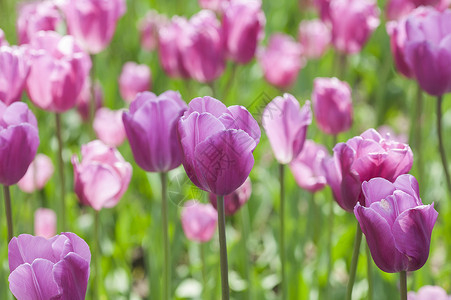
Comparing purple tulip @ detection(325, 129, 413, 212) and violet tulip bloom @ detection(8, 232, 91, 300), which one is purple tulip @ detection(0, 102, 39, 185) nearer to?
violet tulip bloom @ detection(8, 232, 91, 300)

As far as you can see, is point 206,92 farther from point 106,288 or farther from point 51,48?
point 51,48

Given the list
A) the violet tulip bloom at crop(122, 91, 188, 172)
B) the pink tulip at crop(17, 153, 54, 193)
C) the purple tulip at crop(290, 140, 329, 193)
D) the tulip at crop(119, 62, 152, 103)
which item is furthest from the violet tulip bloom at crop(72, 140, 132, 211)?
the tulip at crop(119, 62, 152, 103)

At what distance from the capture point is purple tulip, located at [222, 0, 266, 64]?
1870 mm

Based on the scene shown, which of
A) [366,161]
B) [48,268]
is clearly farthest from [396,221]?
[48,268]

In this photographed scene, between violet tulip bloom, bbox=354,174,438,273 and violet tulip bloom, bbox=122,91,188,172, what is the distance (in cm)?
36

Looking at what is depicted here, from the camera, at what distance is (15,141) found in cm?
104

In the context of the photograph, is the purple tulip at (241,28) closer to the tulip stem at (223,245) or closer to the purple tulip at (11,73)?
the purple tulip at (11,73)

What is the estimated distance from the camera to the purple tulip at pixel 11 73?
123 centimetres

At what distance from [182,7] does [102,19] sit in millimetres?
2002

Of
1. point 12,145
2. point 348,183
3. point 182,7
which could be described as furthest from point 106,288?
point 182,7

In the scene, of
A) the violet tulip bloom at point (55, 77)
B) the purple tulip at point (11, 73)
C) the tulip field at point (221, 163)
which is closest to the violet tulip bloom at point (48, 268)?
the tulip field at point (221, 163)

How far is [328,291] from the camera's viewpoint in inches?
63.4

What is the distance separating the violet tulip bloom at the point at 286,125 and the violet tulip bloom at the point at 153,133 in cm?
25

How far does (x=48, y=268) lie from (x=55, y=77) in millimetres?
685
